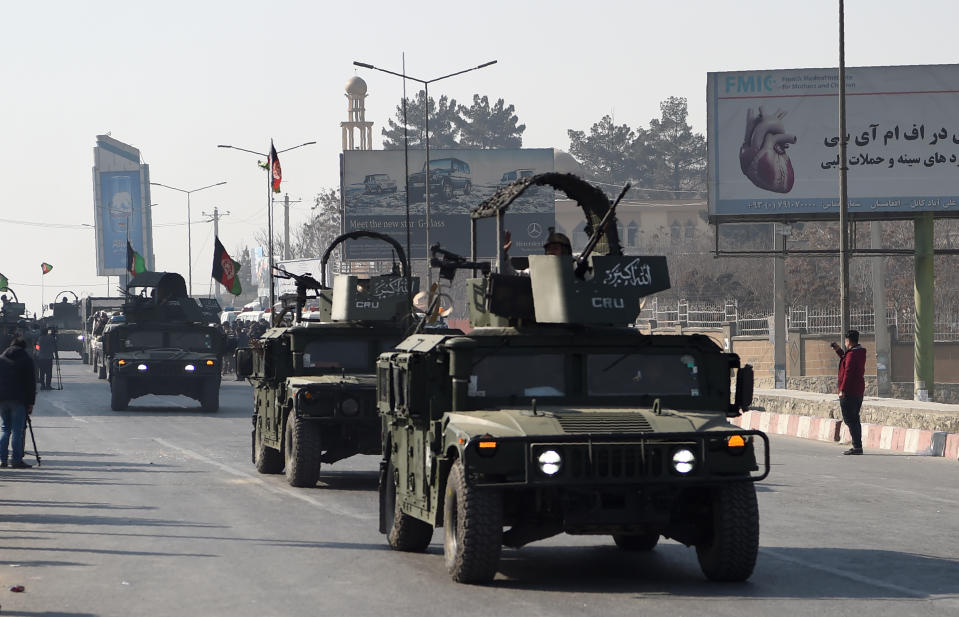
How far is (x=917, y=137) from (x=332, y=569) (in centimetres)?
3166

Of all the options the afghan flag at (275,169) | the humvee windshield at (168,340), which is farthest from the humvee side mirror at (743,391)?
the afghan flag at (275,169)

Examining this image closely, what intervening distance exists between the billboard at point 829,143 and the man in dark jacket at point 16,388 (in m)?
23.2

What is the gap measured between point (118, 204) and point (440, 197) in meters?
99.4

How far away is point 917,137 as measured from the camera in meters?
40.0

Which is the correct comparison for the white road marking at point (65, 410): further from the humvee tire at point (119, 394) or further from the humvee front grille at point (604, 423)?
the humvee front grille at point (604, 423)

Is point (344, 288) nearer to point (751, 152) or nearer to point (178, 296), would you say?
point (178, 296)

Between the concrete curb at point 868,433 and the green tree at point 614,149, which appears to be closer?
the concrete curb at point 868,433

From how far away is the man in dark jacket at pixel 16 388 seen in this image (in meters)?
19.8

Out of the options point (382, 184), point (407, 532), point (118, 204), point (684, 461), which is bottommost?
point (407, 532)

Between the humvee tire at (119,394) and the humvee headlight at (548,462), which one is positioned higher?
the humvee headlight at (548,462)

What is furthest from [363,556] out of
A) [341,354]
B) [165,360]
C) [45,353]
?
[45,353]

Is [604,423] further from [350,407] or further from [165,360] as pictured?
[165,360]

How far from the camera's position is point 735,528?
9.96 metres

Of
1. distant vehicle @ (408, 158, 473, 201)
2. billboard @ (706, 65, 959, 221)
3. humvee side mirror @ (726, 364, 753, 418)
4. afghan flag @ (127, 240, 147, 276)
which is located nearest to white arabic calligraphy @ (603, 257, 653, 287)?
humvee side mirror @ (726, 364, 753, 418)
